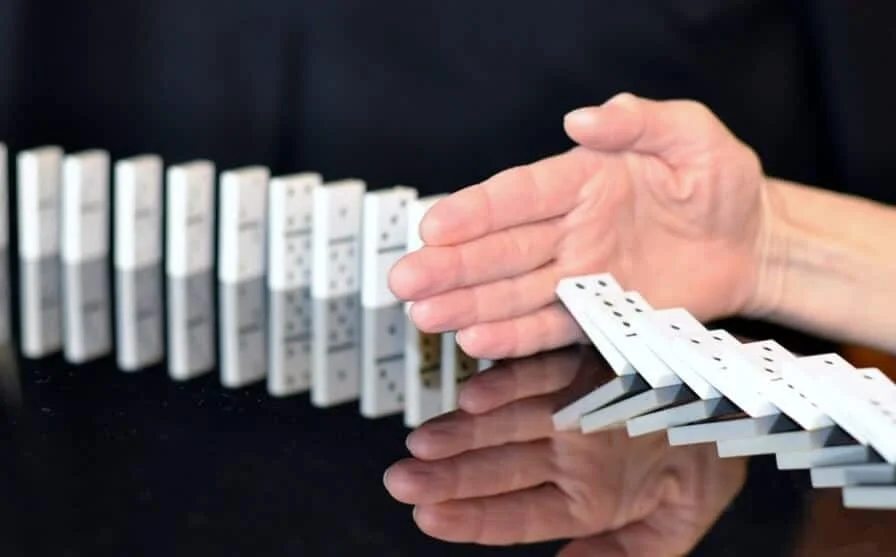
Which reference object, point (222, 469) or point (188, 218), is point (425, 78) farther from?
point (222, 469)

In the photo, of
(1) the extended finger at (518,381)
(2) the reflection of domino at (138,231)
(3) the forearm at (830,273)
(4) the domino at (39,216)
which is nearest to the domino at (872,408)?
(1) the extended finger at (518,381)

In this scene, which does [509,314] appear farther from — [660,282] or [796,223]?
[796,223]

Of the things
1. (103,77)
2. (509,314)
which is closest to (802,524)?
(509,314)

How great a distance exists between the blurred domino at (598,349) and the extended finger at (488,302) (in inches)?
0.7

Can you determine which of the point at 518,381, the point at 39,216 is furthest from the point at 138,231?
the point at 518,381

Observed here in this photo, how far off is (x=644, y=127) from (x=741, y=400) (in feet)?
1.04

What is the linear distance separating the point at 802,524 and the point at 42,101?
135cm

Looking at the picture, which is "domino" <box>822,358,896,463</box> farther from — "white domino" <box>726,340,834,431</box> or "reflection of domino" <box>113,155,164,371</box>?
"reflection of domino" <box>113,155,164,371</box>

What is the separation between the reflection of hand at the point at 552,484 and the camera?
0.74m

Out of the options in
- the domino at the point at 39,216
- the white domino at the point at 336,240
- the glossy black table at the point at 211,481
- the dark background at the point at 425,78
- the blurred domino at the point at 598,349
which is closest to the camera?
the glossy black table at the point at 211,481

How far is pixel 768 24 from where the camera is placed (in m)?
1.68

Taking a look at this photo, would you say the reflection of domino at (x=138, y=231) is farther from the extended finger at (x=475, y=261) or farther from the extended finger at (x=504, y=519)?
the extended finger at (x=504, y=519)

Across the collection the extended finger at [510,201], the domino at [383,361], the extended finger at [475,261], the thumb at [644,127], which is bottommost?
the domino at [383,361]

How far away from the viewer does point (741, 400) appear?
37.4 inches
